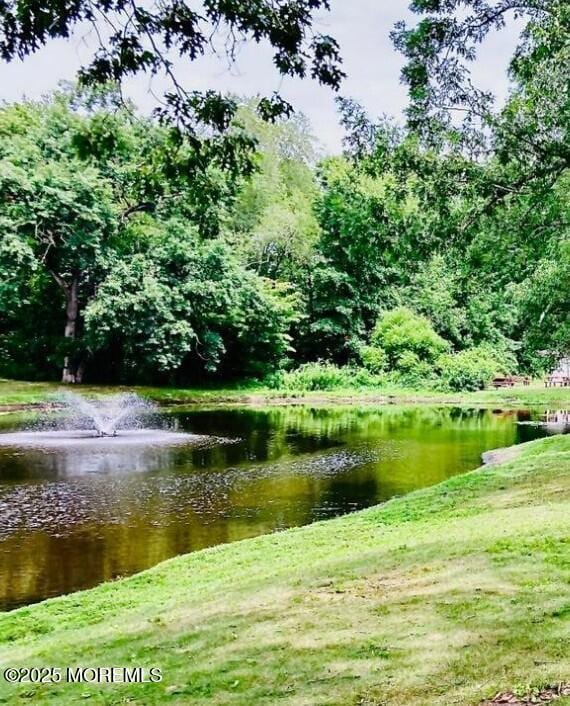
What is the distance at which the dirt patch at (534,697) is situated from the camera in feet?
10.9

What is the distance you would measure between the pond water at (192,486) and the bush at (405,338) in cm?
1456

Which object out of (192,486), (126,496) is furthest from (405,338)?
(126,496)

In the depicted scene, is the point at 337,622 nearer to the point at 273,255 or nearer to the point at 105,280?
the point at 105,280

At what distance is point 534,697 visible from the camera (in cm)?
337

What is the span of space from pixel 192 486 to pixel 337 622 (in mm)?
10155

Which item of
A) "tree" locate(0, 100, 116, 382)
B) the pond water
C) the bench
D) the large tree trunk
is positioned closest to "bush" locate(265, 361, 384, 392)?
the bench

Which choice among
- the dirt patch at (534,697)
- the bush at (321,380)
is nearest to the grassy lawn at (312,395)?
the bush at (321,380)

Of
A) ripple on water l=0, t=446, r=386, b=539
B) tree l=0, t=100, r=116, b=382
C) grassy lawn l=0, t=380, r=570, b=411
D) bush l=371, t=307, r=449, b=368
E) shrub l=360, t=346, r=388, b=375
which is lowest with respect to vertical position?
ripple on water l=0, t=446, r=386, b=539

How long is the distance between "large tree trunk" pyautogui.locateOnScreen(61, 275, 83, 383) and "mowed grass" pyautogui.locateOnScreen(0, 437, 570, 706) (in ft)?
92.9

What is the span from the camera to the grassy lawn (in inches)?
1303

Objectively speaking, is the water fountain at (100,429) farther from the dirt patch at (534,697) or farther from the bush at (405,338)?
the dirt patch at (534,697)

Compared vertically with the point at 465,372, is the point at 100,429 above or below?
→ below

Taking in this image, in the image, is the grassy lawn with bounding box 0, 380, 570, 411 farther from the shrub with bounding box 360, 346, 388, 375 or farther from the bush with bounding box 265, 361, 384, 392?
the shrub with bounding box 360, 346, 388, 375

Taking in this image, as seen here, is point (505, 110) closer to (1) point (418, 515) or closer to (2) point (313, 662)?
(1) point (418, 515)
